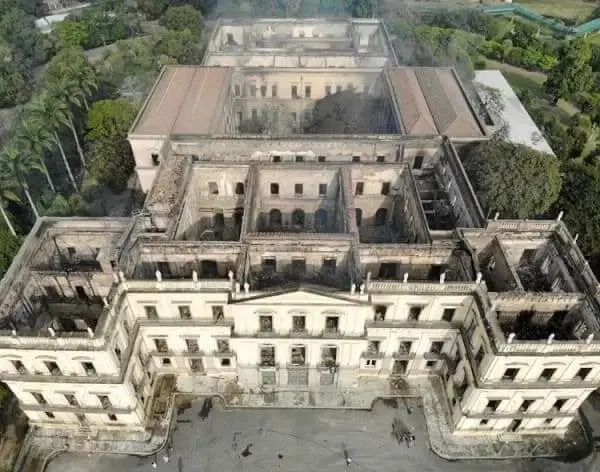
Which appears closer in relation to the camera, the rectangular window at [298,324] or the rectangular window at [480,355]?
the rectangular window at [480,355]

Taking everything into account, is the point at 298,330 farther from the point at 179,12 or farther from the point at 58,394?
the point at 179,12

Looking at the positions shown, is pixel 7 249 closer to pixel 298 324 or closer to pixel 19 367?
pixel 19 367

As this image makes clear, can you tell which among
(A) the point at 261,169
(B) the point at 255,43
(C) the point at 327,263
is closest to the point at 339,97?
(B) the point at 255,43

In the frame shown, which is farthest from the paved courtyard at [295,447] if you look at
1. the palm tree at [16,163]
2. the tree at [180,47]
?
the tree at [180,47]

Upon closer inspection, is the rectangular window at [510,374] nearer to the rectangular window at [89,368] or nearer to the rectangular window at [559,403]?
the rectangular window at [559,403]

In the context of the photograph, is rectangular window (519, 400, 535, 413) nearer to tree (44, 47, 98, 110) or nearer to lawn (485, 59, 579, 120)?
lawn (485, 59, 579, 120)

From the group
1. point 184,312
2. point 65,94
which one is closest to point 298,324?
point 184,312

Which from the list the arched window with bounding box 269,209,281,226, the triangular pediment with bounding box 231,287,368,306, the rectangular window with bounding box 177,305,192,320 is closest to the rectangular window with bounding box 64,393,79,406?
the rectangular window with bounding box 177,305,192,320
